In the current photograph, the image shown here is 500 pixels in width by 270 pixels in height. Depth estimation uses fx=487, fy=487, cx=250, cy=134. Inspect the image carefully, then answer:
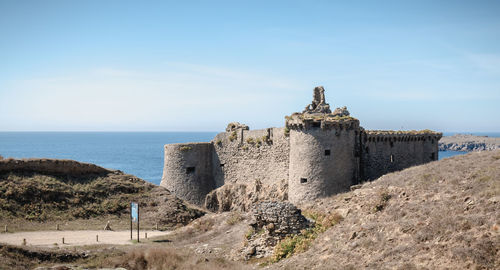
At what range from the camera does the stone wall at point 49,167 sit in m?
33.9

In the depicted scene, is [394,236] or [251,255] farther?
[251,255]

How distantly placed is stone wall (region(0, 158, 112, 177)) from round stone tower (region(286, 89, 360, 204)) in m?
16.2

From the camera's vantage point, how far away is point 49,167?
35.3 metres

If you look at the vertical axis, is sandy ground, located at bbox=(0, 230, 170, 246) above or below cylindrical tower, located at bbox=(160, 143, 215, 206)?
below

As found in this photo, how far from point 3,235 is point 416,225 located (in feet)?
68.2

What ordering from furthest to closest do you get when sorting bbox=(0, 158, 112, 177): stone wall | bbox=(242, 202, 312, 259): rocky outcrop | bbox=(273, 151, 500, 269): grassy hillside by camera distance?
bbox=(0, 158, 112, 177): stone wall, bbox=(242, 202, 312, 259): rocky outcrop, bbox=(273, 151, 500, 269): grassy hillside

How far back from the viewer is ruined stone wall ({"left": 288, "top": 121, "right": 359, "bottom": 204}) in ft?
92.7

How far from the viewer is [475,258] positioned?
501 inches

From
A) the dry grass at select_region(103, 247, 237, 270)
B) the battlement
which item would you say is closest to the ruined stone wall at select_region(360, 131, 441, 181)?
the battlement

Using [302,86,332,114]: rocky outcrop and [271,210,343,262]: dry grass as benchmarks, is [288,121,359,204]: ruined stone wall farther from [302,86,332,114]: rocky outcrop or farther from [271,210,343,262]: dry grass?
[271,210,343,262]: dry grass

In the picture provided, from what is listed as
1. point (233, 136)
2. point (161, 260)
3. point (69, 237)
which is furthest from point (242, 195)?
point (161, 260)

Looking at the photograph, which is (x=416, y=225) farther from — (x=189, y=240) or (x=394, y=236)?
(x=189, y=240)

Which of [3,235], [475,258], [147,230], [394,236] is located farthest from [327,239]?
[3,235]

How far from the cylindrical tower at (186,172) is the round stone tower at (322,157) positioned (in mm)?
11904
